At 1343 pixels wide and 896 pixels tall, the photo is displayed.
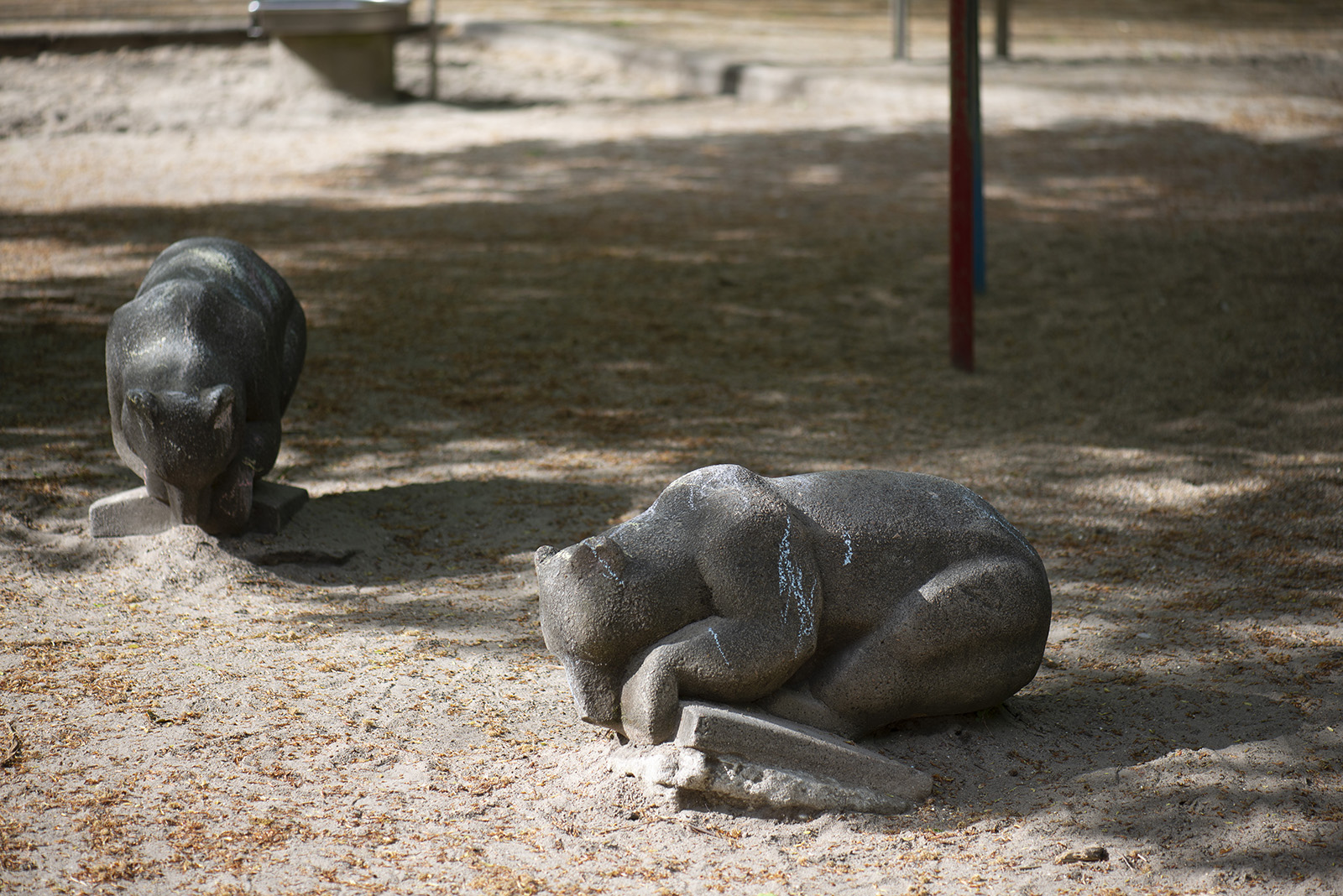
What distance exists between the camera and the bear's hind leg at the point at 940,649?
3.10m

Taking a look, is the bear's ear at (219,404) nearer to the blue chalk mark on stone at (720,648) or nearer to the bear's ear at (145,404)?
the bear's ear at (145,404)

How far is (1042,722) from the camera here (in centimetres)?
342

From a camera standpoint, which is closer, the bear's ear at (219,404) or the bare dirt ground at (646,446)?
the bare dirt ground at (646,446)

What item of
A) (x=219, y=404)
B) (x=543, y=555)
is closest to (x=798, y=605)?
(x=543, y=555)

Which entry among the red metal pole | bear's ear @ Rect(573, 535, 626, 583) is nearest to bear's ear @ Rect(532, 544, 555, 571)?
bear's ear @ Rect(573, 535, 626, 583)

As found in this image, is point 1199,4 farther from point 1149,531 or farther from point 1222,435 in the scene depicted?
point 1149,531

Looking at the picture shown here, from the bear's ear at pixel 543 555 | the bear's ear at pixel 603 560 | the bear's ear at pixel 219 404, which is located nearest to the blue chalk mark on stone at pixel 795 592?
the bear's ear at pixel 603 560

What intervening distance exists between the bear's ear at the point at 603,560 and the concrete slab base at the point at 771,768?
360 mm

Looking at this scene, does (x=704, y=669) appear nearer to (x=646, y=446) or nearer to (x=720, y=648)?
(x=720, y=648)

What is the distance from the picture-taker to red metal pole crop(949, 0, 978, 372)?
21.9 feet

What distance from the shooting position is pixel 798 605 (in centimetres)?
304

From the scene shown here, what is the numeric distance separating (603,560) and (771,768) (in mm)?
637

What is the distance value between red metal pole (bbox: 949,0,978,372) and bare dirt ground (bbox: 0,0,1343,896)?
240mm

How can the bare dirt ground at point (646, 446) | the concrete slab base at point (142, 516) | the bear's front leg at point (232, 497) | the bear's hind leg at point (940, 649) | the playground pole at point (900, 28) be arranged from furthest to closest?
the playground pole at point (900, 28), the concrete slab base at point (142, 516), the bear's front leg at point (232, 497), the bear's hind leg at point (940, 649), the bare dirt ground at point (646, 446)
